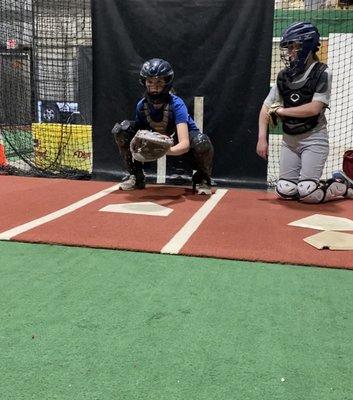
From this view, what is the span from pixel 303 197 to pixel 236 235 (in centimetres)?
146

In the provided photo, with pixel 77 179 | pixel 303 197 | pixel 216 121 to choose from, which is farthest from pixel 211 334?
pixel 77 179

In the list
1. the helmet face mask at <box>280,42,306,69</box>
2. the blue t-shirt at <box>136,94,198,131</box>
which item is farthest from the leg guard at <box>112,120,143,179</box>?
the helmet face mask at <box>280,42,306,69</box>

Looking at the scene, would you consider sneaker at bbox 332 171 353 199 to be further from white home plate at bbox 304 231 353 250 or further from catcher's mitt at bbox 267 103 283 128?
white home plate at bbox 304 231 353 250

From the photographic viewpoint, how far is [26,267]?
2.93 meters

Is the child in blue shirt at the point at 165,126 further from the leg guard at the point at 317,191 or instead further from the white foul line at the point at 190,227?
the leg guard at the point at 317,191

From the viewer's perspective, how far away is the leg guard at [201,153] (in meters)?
5.08

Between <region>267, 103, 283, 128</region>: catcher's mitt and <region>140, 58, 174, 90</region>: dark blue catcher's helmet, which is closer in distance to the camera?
<region>140, 58, 174, 90</region>: dark blue catcher's helmet

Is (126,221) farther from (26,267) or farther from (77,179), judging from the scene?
(77,179)

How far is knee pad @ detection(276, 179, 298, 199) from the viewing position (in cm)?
502

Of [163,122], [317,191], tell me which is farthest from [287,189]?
[163,122]

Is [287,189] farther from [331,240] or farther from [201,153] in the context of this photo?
[331,240]

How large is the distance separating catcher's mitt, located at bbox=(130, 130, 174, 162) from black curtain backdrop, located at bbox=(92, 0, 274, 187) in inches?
54.3

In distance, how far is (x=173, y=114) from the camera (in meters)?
5.12

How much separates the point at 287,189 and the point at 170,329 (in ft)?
10.3
